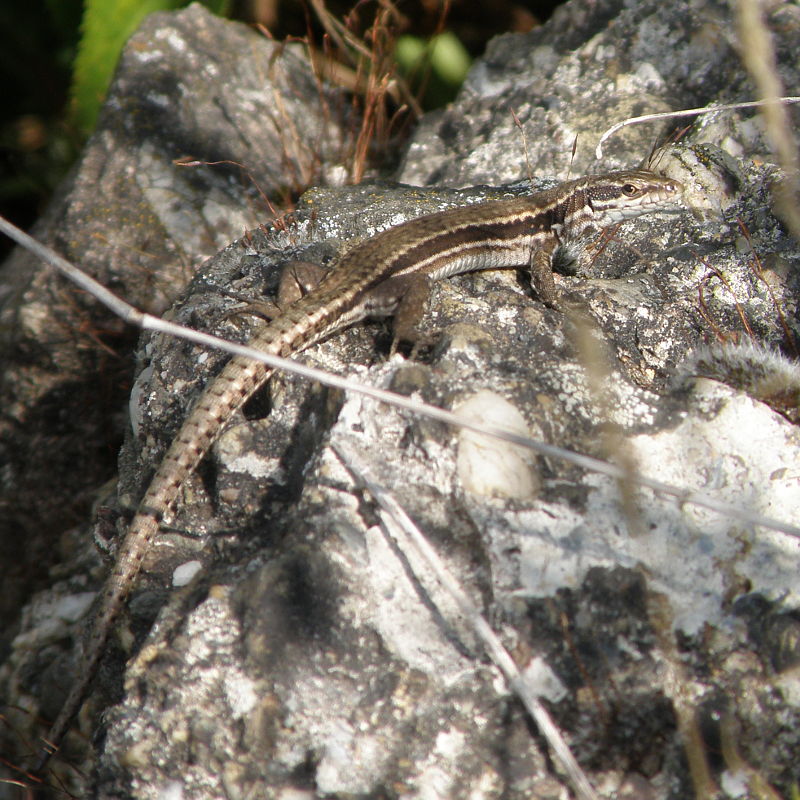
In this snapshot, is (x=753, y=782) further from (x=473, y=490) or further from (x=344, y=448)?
(x=344, y=448)

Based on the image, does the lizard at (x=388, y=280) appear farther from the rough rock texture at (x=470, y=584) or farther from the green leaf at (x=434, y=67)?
the green leaf at (x=434, y=67)

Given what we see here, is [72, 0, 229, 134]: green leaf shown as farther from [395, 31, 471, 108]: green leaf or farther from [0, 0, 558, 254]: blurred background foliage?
[395, 31, 471, 108]: green leaf

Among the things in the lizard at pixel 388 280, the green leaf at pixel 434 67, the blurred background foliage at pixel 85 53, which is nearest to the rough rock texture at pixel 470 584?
the lizard at pixel 388 280

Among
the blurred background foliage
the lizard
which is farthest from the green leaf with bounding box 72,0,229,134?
the lizard

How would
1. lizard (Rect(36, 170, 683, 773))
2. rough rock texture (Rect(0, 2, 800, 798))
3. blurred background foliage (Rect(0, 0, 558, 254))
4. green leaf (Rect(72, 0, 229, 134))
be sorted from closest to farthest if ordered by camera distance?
1. rough rock texture (Rect(0, 2, 800, 798))
2. lizard (Rect(36, 170, 683, 773))
3. green leaf (Rect(72, 0, 229, 134))
4. blurred background foliage (Rect(0, 0, 558, 254))

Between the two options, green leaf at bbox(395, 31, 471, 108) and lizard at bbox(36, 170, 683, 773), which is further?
→ green leaf at bbox(395, 31, 471, 108)

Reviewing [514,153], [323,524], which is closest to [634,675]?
[323,524]

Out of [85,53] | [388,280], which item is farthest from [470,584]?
[85,53]
